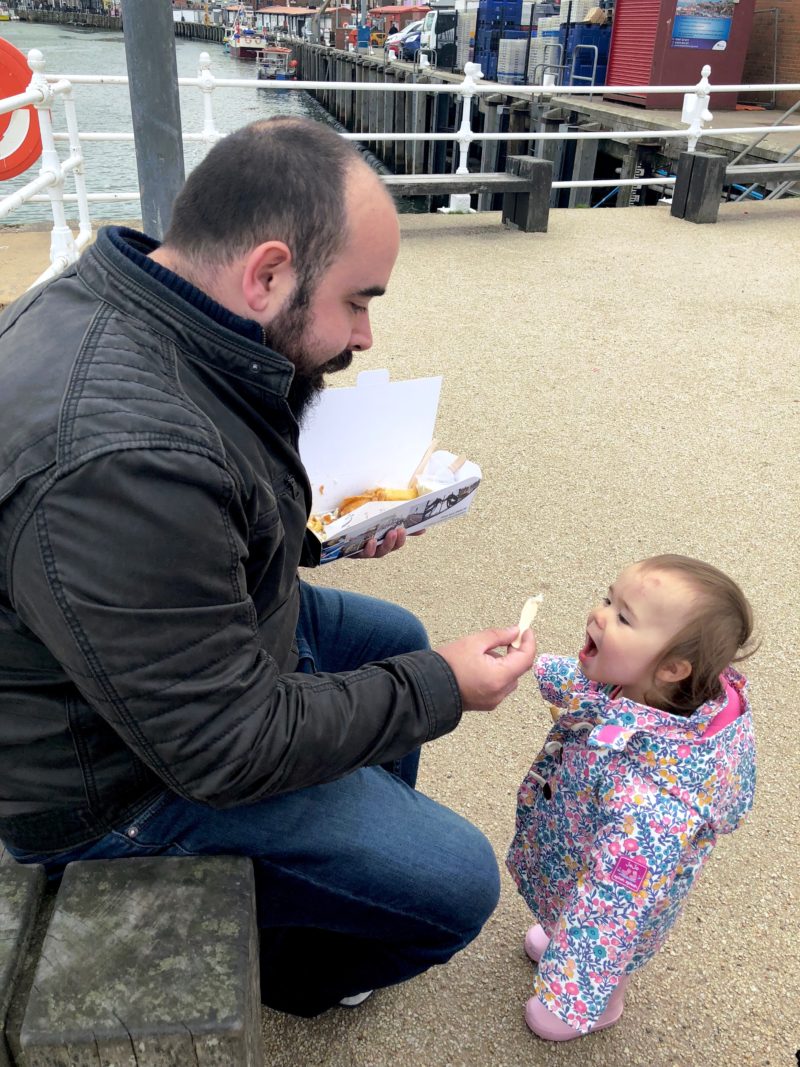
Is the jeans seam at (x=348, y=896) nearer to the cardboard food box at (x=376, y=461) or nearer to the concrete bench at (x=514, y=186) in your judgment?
the cardboard food box at (x=376, y=461)

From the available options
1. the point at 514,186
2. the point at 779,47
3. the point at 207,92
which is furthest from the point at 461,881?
the point at 779,47

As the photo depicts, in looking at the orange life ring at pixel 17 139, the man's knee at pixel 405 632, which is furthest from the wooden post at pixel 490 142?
the man's knee at pixel 405 632

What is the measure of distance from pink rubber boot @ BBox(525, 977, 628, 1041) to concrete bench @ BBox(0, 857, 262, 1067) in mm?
736

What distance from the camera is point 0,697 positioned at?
1389mm

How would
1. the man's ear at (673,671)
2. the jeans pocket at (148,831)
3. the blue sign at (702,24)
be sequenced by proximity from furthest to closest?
the blue sign at (702,24), the man's ear at (673,671), the jeans pocket at (148,831)

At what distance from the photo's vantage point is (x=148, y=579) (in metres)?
1.20

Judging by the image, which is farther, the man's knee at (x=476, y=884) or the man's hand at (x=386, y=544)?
the man's hand at (x=386, y=544)

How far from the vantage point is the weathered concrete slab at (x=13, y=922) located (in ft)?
4.12

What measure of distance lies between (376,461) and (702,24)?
18.2 meters

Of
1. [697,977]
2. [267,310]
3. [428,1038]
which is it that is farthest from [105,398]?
[697,977]

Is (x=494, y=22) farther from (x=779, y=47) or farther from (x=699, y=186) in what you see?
(x=699, y=186)

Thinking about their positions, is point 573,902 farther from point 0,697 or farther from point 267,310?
point 267,310

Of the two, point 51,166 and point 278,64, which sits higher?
point 51,166

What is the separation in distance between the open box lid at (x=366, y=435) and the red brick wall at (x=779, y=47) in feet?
63.8
